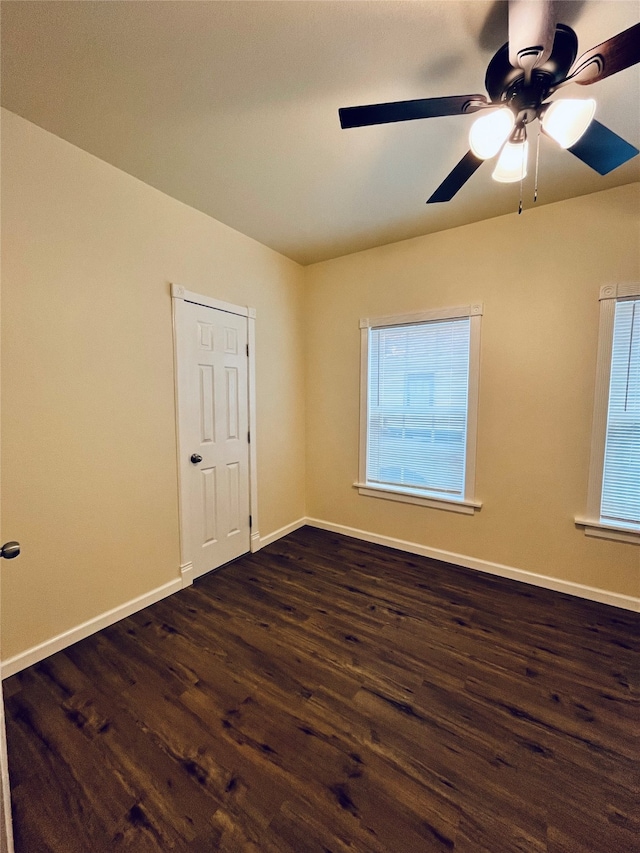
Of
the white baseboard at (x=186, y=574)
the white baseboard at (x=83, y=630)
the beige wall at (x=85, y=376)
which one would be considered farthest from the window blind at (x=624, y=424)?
the white baseboard at (x=83, y=630)

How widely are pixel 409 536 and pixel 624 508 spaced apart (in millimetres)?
1588

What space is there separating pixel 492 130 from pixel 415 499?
8.43 ft

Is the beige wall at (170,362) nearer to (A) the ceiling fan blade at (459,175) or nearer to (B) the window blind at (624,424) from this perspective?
(B) the window blind at (624,424)

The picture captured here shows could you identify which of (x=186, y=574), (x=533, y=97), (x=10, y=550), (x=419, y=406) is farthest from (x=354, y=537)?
(x=533, y=97)

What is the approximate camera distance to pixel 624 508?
233 centimetres

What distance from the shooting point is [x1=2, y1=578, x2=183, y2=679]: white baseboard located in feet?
5.90

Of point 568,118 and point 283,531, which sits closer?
point 568,118

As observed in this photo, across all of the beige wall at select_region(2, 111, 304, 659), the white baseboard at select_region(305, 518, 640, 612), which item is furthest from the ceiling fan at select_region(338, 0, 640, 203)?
the white baseboard at select_region(305, 518, 640, 612)

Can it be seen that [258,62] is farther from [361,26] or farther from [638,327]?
[638,327]

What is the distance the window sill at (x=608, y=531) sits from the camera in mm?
2287

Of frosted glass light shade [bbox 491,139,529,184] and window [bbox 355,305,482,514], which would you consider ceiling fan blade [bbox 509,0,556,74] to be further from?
window [bbox 355,305,482,514]

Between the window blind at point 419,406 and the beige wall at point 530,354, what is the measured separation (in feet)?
0.56

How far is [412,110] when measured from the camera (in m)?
1.22

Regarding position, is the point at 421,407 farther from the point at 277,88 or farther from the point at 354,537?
the point at 277,88
